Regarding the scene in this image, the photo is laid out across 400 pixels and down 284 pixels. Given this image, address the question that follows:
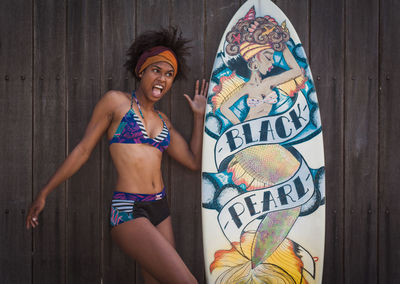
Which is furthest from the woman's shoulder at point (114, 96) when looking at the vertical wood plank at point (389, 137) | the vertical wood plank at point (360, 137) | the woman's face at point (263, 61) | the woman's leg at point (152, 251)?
the vertical wood plank at point (389, 137)

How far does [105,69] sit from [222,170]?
112 centimetres

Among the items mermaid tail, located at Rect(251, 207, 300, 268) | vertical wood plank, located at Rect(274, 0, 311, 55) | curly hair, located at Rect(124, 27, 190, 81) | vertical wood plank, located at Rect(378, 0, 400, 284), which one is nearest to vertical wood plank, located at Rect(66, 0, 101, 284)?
curly hair, located at Rect(124, 27, 190, 81)

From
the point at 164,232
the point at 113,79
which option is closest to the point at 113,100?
the point at 113,79

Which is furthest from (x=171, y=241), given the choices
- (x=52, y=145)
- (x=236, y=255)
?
(x=52, y=145)

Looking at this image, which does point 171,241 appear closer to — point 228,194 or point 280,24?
point 228,194

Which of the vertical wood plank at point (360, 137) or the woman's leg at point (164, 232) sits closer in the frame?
the woman's leg at point (164, 232)

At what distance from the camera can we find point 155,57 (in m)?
1.77

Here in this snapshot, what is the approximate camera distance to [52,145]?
2152 mm

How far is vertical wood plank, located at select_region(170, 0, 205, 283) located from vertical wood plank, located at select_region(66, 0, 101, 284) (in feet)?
1.85

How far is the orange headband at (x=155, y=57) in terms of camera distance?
1.77 meters

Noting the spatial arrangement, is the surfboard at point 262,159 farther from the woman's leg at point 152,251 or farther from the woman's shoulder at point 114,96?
the woman's shoulder at point 114,96

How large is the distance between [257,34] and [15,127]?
6.12 ft

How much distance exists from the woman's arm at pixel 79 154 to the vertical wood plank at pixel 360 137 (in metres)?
1.74

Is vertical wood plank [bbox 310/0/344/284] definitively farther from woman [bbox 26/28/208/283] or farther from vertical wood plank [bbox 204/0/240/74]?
woman [bbox 26/28/208/283]
